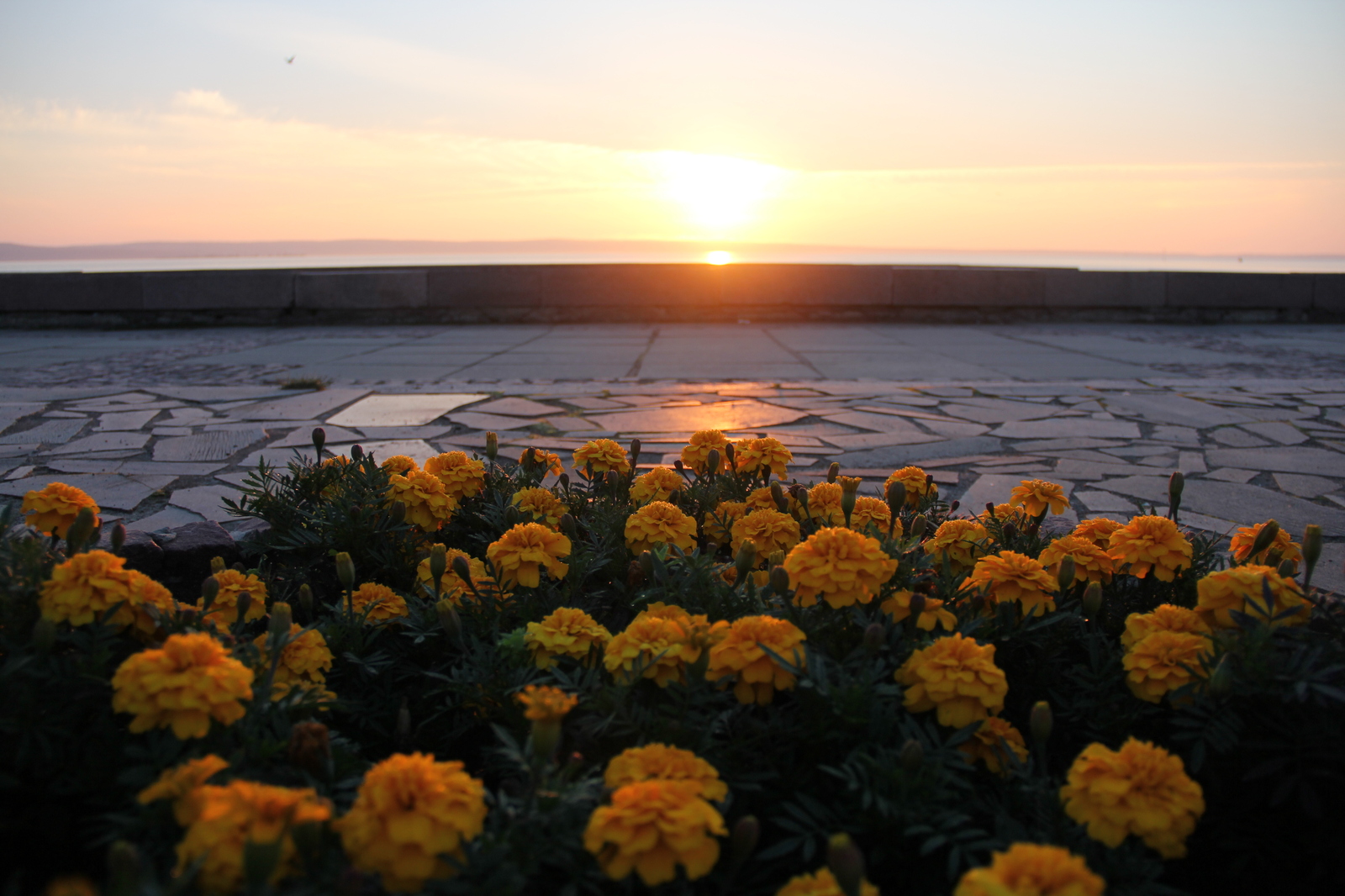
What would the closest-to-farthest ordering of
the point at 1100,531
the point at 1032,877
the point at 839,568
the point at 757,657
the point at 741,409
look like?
the point at 1032,877, the point at 757,657, the point at 839,568, the point at 1100,531, the point at 741,409

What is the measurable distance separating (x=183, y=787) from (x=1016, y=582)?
1.18 metres

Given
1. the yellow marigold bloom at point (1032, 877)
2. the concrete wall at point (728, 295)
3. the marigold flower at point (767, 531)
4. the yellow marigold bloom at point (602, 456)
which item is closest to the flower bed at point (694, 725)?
the yellow marigold bloom at point (1032, 877)

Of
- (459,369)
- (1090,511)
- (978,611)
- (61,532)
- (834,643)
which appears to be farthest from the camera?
(459,369)

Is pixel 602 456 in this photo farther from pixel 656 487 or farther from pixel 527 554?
pixel 527 554

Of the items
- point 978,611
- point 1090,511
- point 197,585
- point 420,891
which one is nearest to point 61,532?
point 197,585

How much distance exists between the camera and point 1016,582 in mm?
1391

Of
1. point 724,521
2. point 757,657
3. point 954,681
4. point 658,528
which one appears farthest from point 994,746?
point 724,521

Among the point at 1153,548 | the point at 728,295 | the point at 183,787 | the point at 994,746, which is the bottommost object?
the point at 994,746

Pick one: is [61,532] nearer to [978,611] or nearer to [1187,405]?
[978,611]

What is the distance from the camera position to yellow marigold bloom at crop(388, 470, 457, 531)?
182 cm

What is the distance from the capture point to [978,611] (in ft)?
4.63

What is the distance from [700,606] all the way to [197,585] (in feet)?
3.90

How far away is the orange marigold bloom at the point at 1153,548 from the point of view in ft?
4.90

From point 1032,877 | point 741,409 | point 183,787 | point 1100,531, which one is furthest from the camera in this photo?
point 741,409
